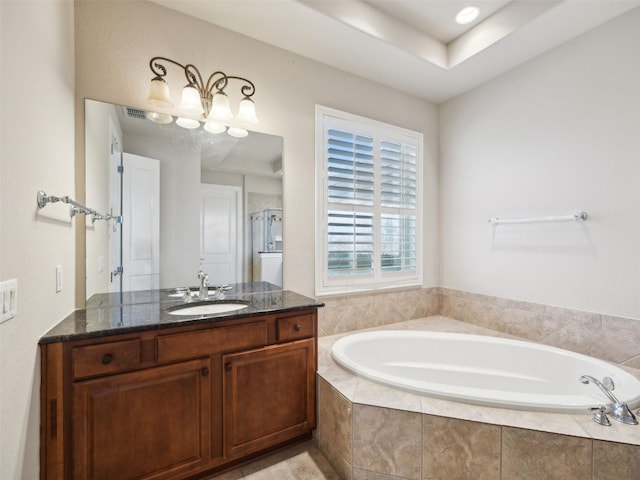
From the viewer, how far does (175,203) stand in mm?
1913

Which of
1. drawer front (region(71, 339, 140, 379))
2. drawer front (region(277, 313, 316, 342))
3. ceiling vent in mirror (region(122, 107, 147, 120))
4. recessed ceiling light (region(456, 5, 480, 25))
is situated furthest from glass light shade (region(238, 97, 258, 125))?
recessed ceiling light (region(456, 5, 480, 25))

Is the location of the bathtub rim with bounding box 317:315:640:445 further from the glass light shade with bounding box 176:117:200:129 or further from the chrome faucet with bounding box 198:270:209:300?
the glass light shade with bounding box 176:117:200:129

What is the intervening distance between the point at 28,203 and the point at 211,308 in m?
1.06

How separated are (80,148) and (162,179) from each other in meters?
0.42

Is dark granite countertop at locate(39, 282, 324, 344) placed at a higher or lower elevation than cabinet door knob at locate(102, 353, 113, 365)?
higher

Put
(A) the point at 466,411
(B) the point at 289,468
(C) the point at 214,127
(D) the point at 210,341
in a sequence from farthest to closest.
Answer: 1. (C) the point at 214,127
2. (B) the point at 289,468
3. (D) the point at 210,341
4. (A) the point at 466,411

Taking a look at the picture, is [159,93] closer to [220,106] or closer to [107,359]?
[220,106]

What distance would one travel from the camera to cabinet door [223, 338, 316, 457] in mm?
1547

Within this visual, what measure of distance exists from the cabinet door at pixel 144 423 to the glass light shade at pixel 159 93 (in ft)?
4.67

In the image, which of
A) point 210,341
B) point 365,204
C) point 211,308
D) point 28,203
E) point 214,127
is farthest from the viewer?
point 365,204

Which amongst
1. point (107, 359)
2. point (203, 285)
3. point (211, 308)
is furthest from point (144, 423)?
point (203, 285)

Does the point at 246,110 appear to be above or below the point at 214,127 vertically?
above

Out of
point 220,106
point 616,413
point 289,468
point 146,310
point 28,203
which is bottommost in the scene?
point 289,468

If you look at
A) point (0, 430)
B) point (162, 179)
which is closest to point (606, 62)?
point (162, 179)
